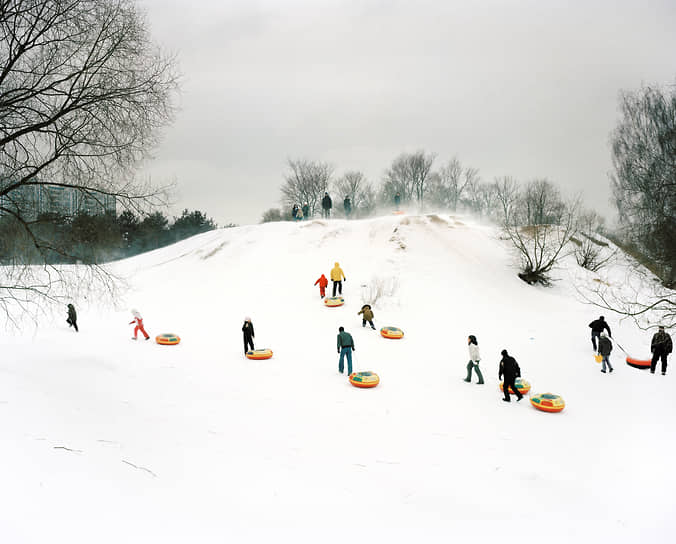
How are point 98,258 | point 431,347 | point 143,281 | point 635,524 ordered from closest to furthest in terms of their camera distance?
1. point 635,524
2. point 98,258
3. point 431,347
4. point 143,281

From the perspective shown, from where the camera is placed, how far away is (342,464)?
257 inches

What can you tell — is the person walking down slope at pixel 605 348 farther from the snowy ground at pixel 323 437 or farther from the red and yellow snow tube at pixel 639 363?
the red and yellow snow tube at pixel 639 363

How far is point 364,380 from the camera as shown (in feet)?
33.5

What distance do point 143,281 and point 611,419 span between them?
26140mm

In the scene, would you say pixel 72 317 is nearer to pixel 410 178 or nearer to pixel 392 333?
pixel 392 333

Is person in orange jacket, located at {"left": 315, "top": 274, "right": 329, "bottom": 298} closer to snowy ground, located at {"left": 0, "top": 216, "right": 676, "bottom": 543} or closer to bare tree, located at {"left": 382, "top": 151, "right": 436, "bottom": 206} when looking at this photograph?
snowy ground, located at {"left": 0, "top": 216, "right": 676, "bottom": 543}

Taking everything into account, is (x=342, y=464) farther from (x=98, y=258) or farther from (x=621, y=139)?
(x=621, y=139)

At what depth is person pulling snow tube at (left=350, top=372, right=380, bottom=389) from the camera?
1017cm

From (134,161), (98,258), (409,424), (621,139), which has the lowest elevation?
(409,424)

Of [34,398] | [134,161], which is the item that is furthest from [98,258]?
[34,398]

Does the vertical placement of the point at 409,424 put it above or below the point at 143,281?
below

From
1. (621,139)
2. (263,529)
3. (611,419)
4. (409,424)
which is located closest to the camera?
(263,529)

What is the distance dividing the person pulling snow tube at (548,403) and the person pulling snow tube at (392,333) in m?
5.99

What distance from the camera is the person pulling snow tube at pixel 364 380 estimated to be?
1017cm
